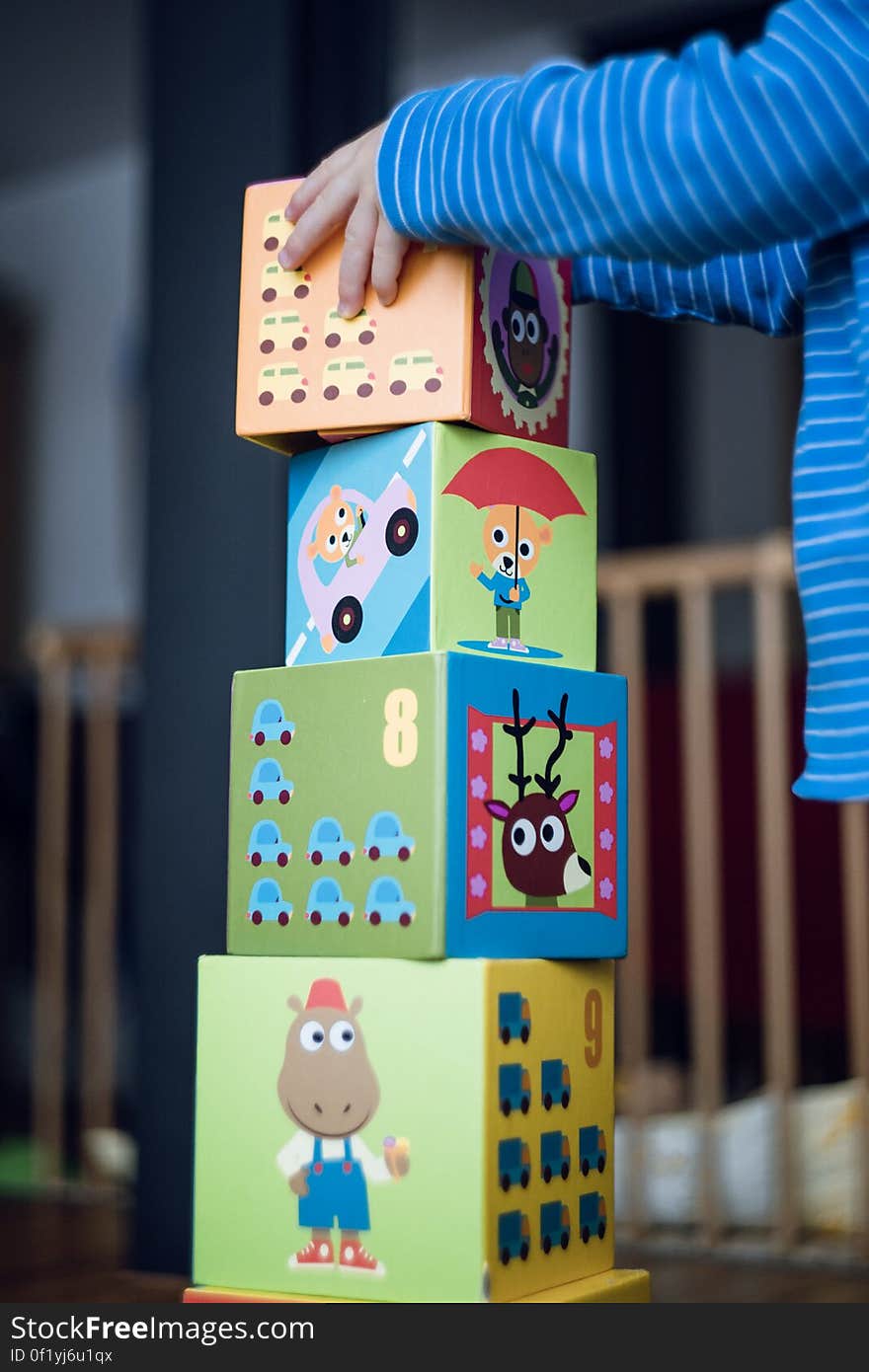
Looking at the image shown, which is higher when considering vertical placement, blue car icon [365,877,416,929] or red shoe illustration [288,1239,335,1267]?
blue car icon [365,877,416,929]

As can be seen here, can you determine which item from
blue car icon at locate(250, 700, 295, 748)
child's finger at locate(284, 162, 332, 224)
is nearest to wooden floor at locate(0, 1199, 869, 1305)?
blue car icon at locate(250, 700, 295, 748)

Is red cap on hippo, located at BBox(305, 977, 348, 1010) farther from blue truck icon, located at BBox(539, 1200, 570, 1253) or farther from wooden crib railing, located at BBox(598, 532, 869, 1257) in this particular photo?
wooden crib railing, located at BBox(598, 532, 869, 1257)

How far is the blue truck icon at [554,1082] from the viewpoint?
3.54 ft

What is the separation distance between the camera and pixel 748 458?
350 centimetres

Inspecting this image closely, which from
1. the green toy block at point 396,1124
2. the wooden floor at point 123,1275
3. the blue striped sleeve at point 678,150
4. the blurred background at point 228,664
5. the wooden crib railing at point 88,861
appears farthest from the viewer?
the wooden crib railing at point 88,861

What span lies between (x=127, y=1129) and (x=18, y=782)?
631mm

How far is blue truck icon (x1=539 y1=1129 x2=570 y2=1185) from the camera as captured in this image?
1.07 metres

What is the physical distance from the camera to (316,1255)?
1.07 meters

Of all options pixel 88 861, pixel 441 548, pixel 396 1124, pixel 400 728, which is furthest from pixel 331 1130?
pixel 88 861

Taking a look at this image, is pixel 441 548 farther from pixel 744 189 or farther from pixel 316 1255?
pixel 316 1255

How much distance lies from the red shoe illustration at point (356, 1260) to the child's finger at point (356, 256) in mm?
627

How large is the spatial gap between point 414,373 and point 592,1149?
553mm

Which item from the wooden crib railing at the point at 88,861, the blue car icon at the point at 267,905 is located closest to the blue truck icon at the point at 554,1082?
the blue car icon at the point at 267,905

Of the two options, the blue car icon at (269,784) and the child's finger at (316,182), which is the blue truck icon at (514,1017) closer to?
the blue car icon at (269,784)
